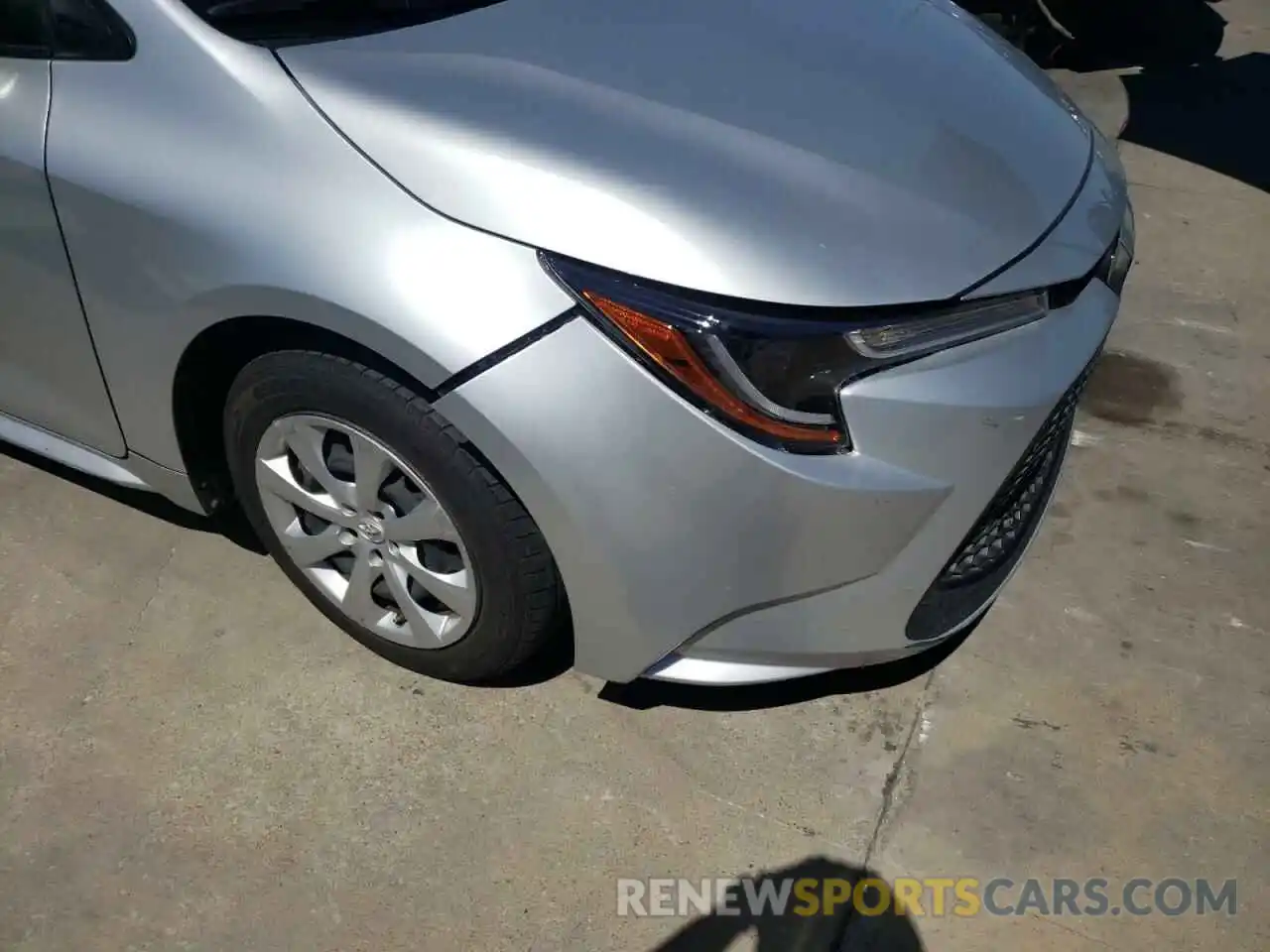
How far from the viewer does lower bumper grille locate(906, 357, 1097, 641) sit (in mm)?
1971

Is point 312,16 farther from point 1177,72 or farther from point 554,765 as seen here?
point 1177,72

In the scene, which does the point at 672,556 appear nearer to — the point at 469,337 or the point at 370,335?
the point at 469,337

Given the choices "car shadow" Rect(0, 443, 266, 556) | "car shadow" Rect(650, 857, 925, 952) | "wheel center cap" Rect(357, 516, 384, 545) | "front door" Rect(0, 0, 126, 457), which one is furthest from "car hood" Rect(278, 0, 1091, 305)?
"car shadow" Rect(0, 443, 266, 556)

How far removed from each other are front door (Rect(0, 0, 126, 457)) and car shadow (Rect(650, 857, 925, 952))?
57.3 inches

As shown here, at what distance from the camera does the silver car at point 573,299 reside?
68.3 inches

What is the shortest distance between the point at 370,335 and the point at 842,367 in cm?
73

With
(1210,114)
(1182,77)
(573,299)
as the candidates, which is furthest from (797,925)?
(1182,77)

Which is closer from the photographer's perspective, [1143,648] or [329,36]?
[329,36]

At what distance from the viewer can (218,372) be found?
212cm

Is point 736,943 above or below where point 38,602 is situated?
below

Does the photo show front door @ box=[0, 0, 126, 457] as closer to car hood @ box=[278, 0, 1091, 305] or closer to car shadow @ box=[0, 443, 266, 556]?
car shadow @ box=[0, 443, 266, 556]

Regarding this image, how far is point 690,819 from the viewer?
83.2 inches

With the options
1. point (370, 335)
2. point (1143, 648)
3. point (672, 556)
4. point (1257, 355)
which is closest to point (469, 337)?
point (370, 335)

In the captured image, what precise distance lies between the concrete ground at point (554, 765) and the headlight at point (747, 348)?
2.57 feet
